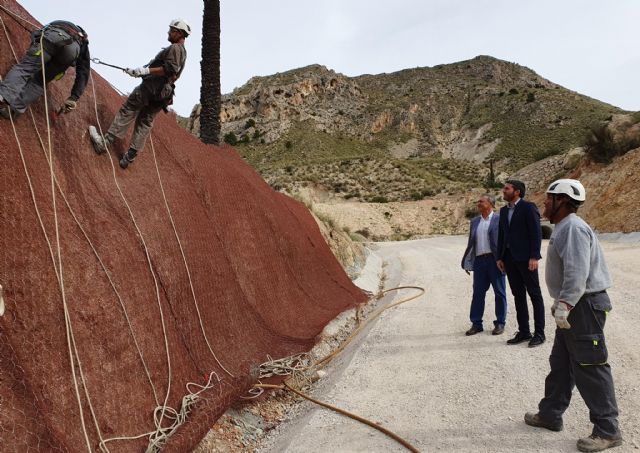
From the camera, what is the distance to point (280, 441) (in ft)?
12.7

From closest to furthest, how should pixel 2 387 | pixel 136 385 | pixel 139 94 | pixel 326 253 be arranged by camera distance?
pixel 2 387, pixel 136 385, pixel 139 94, pixel 326 253

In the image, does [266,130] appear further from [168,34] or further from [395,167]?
[168,34]

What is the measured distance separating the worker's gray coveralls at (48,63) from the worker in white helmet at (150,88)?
1.90 feet

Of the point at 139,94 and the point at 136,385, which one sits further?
the point at 139,94

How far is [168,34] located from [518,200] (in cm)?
471

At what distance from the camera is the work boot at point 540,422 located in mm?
3555

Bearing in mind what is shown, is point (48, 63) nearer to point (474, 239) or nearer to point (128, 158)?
point (128, 158)

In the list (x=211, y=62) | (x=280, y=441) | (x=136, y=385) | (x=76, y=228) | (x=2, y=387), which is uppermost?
(x=211, y=62)

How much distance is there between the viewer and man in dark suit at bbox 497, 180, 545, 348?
554 centimetres

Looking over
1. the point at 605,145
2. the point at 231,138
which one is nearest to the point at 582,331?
the point at 605,145

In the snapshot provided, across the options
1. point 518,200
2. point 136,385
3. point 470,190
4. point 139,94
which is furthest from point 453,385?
point 470,190

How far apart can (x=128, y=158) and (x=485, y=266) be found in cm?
487

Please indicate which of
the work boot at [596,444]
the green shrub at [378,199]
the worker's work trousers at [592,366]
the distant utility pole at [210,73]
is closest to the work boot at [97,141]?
the worker's work trousers at [592,366]

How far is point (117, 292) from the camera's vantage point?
3740mm
